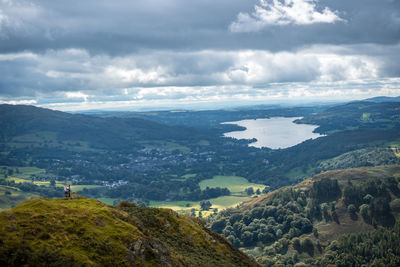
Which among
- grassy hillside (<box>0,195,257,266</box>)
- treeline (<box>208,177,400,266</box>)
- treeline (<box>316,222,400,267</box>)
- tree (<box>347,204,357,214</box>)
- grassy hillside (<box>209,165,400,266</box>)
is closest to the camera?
grassy hillside (<box>0,195,257,266</box>)

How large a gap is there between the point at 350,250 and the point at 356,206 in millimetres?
47728

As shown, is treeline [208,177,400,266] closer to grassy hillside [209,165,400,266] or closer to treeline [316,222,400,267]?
grassy hillside [209,165,400,266]

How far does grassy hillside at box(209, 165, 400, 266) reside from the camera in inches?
5246

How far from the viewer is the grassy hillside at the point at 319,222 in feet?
437

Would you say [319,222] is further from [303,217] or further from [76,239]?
[76,239]

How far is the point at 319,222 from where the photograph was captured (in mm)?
167875

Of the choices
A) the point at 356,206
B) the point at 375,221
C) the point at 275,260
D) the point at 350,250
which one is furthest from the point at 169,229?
the point at 356,206

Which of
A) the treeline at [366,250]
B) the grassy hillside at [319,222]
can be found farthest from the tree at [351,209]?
the treeline at [366,250]

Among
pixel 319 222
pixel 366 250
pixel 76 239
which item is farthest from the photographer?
pixel 319 222

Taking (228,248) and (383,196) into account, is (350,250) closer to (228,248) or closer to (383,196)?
(383,196)

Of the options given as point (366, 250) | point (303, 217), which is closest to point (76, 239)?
point (366, 250)

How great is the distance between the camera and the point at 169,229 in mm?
52938

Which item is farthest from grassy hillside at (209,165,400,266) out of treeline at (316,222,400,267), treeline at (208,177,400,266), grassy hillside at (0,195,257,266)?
grassy hillside at (0,195,257,266)

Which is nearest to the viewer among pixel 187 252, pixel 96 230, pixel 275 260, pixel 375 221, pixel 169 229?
pixel 96 230
